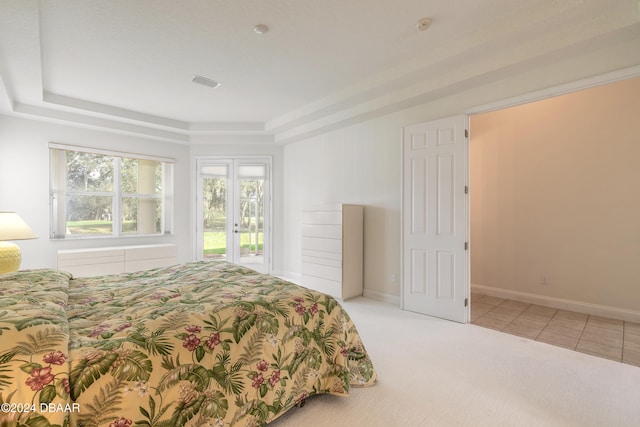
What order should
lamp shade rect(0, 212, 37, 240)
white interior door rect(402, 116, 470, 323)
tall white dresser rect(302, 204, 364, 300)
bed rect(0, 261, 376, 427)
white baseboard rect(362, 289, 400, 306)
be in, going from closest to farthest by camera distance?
bed rect(0, 261, 376, 427), lamp shade rect(0, 212, 37, 240), white interior door rect(402, 116, 470, 323), white baseboard rect(362, 289, 400, 306), tall white dresser rect(302, 204, 364, 300)

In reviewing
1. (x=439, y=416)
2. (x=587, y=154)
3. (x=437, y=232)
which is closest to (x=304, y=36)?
(x=437, y=232)

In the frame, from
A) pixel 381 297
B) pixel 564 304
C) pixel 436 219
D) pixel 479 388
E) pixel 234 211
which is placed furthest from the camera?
pixel 234 211

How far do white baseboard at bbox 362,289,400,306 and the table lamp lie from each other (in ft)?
13.1

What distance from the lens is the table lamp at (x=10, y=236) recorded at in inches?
117

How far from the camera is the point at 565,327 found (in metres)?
3.10

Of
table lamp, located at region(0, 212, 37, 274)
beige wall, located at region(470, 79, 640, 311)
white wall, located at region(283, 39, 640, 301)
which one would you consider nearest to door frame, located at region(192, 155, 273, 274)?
white wall, located at region(283, 39, 640, 301)

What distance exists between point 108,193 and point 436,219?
507 cm

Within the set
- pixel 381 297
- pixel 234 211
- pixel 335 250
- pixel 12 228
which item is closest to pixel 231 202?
pixel 234 211

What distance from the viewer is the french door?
5.59 m

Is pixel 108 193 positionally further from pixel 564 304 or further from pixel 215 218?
pixel 564 304

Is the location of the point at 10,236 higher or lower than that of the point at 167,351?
higher

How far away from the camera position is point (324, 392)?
188 cm

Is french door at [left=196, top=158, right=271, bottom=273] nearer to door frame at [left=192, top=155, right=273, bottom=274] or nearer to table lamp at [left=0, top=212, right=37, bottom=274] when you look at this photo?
door frame at [left=192, top=155, right=273, bottom=274]

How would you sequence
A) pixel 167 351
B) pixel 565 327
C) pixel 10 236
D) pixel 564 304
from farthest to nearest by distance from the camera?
pixel 564 304
pixel 565 327
pixel 10 236
pixel 167 351
